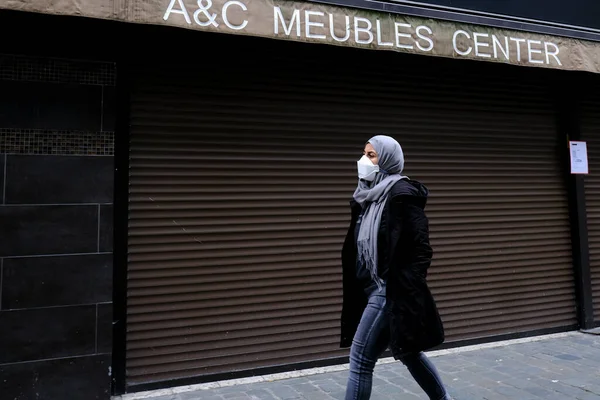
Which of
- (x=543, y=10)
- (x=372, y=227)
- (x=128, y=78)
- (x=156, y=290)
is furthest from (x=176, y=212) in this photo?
(x=543, y=10)

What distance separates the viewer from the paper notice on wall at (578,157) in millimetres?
5988

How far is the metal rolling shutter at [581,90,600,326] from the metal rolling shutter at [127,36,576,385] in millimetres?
380

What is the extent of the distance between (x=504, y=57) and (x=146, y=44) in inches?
138

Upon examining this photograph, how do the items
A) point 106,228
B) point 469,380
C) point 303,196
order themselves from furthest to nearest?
1. point 303,196
2. point 469,380
3. point 106,228

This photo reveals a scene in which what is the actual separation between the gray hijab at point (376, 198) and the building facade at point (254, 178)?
1.63 meters

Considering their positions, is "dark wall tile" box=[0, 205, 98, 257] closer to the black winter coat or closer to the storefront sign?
the storefront sign

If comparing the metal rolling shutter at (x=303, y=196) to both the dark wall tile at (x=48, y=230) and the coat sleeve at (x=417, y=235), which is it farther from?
the coat sleeve at (x=417, y=235)

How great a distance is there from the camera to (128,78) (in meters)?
4.31

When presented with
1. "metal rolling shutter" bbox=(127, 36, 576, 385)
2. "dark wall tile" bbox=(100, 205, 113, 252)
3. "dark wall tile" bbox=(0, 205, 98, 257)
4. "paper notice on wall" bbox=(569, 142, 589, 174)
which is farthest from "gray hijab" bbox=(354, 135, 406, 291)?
"paper notice on wall" bbox=(569, 142, 589, 174)

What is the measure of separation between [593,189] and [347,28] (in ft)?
13.3

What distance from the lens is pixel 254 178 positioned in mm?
4727

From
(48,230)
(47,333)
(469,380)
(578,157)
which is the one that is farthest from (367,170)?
(578,157)

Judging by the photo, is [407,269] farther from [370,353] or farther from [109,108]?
[109,108]

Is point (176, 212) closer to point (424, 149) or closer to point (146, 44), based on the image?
point (146, 44)
